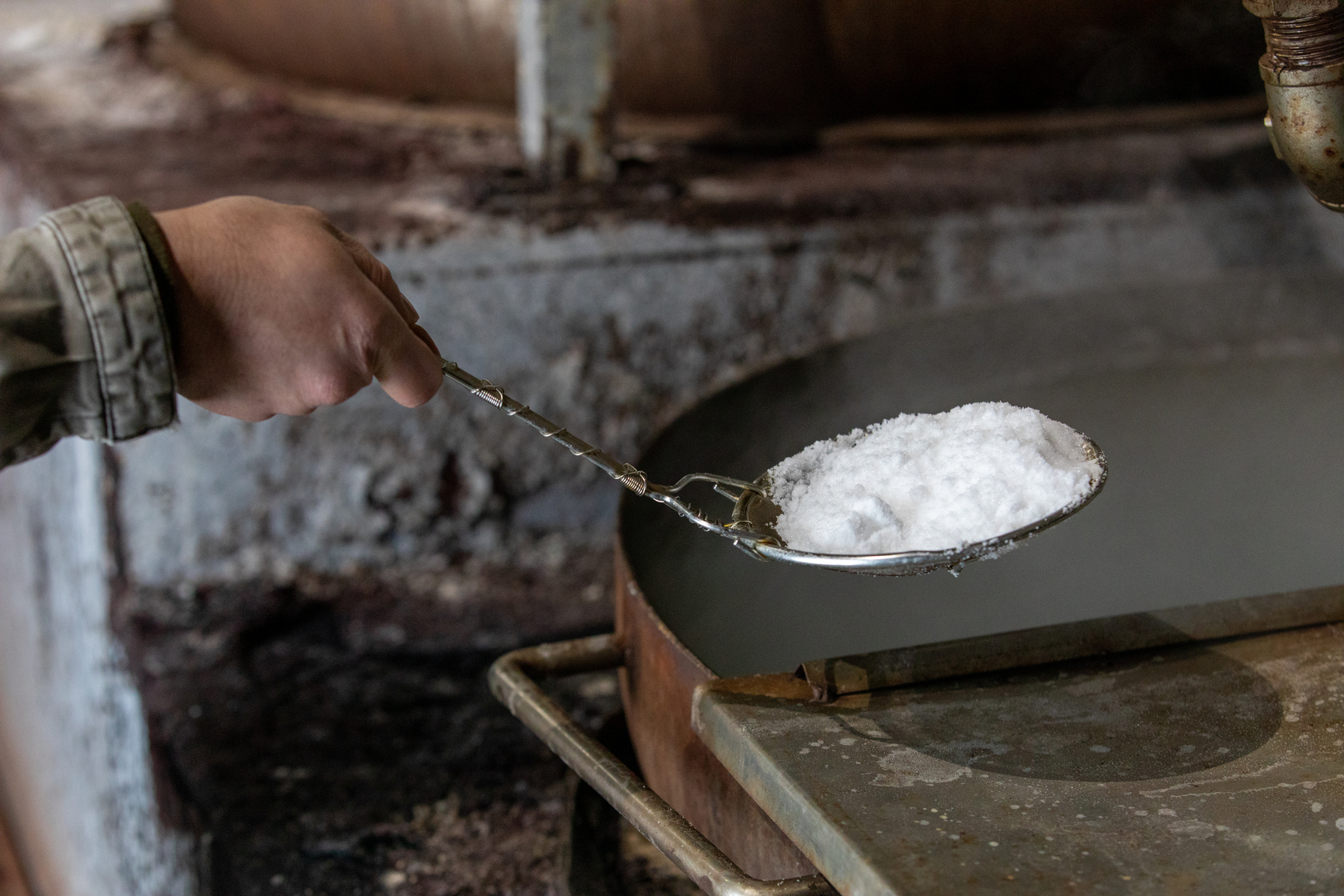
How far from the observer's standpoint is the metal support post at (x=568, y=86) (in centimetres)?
203

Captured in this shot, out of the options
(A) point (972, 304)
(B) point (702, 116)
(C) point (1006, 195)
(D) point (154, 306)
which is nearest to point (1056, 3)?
(C) point (1006, 195)

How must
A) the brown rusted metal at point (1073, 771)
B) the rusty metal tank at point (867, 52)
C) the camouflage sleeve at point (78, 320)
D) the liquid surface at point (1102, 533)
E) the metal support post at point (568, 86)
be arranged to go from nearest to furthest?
the brown rusted metal at point (1073, 771) < the camouflage sleeve at point (78, 320) < the liquid surface at point (1102, 533) < the metal support post at point (568, 86) < the rusty metal tank at point (867, 52)

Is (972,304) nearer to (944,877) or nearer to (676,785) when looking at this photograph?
(676,785)

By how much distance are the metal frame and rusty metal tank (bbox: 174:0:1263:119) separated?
1550 millimetres

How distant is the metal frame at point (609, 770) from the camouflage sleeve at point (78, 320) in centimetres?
39

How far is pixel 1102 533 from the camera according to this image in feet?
4.95

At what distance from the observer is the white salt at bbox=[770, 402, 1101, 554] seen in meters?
0.82

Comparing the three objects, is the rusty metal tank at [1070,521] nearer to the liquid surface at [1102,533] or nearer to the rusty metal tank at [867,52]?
the liquid surface at [1102,533]

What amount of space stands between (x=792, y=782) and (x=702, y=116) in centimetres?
207

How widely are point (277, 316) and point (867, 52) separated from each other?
1.82 m

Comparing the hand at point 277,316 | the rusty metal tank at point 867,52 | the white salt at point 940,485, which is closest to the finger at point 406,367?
the hand at point 277,316

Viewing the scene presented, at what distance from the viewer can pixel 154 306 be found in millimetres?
917

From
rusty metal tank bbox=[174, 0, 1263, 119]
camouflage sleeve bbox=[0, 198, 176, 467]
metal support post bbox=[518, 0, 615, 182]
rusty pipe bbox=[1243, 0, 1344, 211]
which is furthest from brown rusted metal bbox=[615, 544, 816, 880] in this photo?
rusty metal tank bbox=[174, 0, 1263, 119]

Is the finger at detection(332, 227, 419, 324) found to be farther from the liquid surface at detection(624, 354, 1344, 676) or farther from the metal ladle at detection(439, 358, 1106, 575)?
the liquid surface at detection(624, 354, 1344, 676)
